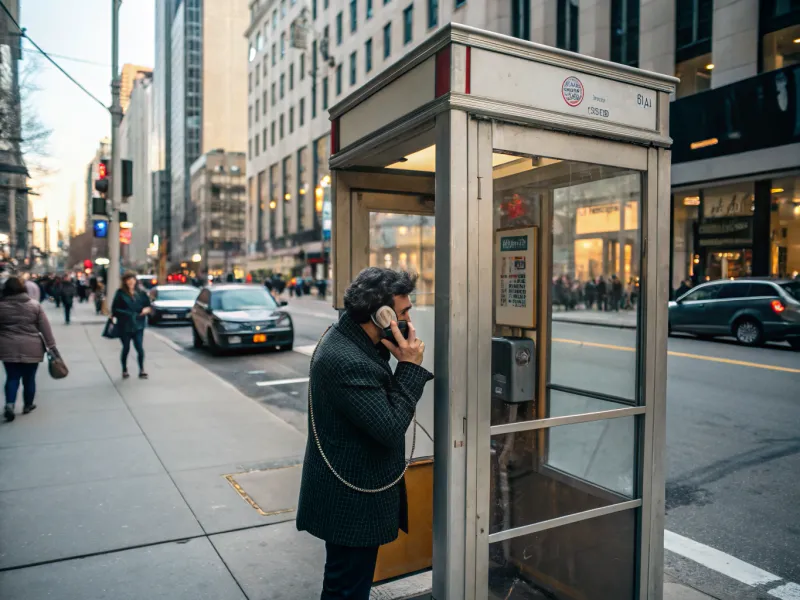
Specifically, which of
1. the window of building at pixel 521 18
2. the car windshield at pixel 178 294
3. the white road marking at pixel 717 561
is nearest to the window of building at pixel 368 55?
the window of building at pixel 521 18

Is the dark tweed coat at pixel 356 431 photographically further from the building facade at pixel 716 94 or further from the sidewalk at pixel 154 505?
the building facade at pixel 716 94

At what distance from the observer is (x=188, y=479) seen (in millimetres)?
5320

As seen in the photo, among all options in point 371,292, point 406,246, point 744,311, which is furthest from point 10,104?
point 744,311

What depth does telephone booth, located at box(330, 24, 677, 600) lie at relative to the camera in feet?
8.71

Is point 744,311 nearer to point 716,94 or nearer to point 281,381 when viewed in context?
point 281,381

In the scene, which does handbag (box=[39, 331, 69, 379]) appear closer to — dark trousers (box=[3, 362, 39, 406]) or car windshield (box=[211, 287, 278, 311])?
dark trousers (box=[3, 362, 39, 406])

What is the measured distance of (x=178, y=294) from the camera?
22.9 metres

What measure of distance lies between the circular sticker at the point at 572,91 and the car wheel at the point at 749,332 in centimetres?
1336

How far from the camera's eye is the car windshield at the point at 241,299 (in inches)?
582

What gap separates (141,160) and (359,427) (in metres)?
168

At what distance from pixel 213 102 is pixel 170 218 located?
33554 millimetres

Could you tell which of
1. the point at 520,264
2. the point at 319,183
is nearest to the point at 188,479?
the point at 520,264

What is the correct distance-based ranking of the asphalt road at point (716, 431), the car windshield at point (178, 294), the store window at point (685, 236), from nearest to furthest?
the asphalt road at point (716, 431), the car windshield at point (178, 294), the store window at point (685, 236)

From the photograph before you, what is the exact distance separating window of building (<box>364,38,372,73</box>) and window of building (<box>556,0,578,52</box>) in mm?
20761
